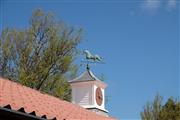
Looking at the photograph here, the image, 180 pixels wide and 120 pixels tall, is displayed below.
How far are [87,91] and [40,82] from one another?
8295 mm

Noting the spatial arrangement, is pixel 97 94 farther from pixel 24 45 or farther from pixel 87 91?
pixel 24 45

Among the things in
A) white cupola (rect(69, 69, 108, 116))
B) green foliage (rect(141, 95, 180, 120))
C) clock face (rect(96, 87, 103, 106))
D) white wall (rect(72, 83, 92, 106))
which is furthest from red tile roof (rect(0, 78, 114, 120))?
green foliage (rect(141, 95, 180, 120))

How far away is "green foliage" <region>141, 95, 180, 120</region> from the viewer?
98.5 ft

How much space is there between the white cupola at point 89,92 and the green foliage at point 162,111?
735cm

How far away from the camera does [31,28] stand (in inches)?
1188

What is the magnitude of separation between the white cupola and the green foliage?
735 cm

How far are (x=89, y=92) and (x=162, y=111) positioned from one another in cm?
989

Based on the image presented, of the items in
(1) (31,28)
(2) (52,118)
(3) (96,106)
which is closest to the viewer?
(2) (52,118)

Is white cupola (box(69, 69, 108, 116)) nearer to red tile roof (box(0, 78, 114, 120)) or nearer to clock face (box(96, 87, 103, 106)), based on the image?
clock face (box(96, 87, 103, 106))

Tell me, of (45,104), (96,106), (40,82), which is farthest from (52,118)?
(40,82)

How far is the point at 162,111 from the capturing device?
102ft

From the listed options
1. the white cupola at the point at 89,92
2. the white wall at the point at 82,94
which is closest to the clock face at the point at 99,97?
the white cupola at the point at 89,92

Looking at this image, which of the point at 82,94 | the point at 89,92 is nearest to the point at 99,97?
the point at 89,92

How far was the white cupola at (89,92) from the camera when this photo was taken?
2225 cm
